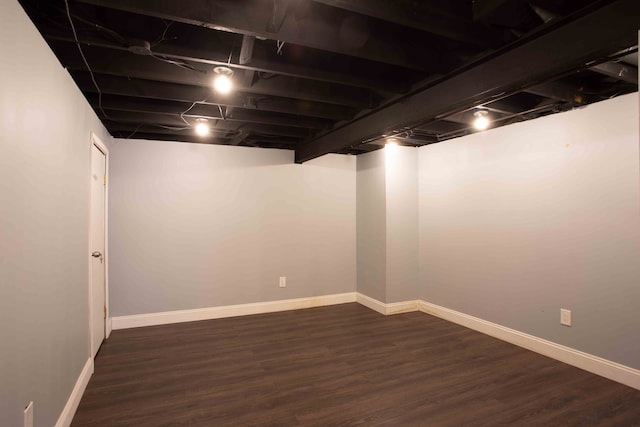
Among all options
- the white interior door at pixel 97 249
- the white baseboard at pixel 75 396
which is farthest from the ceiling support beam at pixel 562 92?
the white baseboard at pixel 75 396

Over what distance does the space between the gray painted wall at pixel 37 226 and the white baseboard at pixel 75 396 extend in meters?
0.06

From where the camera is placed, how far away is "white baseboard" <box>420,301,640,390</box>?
2.57 m

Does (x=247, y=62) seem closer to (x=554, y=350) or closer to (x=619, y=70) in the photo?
(x=619, y=70)

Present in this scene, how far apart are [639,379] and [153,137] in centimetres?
522

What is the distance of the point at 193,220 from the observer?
13.6 ft

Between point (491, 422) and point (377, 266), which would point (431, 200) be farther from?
point (491, 422)

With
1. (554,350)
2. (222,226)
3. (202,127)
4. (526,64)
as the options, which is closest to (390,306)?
(554,350)

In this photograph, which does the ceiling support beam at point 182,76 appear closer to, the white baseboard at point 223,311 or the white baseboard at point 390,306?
the white baseboard at point 390,306

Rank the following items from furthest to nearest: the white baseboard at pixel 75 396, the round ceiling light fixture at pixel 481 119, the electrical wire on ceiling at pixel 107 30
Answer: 1. the round ceiling light fixture at pixel 481 119
2. the white baseboard at pixel 75 396
3. the electrical wire on ceiling at pixel 107 30

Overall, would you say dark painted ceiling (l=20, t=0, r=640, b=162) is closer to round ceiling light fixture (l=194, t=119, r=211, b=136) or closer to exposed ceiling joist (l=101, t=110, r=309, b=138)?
exposed ceiling joist (l=101, t=110, r=309, b=138)

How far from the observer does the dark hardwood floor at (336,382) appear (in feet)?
7.18

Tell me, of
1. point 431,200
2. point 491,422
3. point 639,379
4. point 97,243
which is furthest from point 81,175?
point 639,379

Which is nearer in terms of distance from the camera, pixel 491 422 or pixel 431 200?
pixel 491 422

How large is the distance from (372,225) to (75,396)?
354cm
